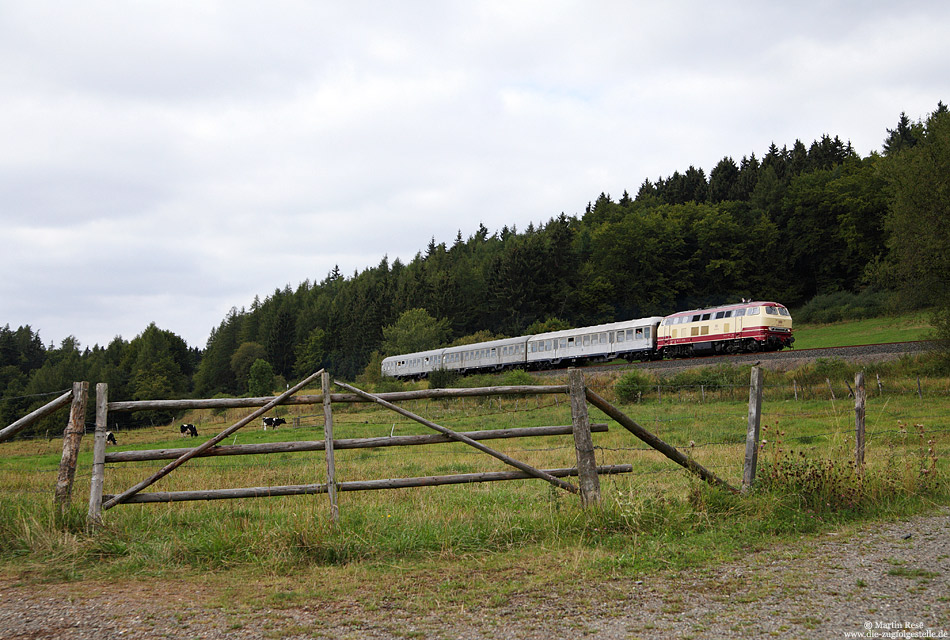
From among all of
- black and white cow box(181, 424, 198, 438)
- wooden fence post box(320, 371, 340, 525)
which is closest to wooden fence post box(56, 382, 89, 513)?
wooden fence post box(320, 371, 340, 525)

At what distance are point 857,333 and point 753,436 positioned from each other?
46.9m

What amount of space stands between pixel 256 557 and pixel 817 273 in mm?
82933

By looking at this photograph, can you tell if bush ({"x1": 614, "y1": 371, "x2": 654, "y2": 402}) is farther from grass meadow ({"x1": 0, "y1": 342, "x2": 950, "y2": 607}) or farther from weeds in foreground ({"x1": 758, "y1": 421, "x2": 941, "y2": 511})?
weeds in foreground ({"x1": 758, "y1": 421, "x2": 941, "y2": 511})

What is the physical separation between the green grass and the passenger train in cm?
617

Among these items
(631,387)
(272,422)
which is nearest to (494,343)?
(272,422)

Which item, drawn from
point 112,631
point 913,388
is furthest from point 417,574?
point 913,388

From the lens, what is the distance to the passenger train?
3597cm

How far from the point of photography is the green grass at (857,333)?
40.6 m

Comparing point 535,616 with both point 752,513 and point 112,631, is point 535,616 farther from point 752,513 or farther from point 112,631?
point 752,513

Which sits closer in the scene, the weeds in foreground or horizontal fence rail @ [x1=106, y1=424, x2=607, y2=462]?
horizontal fence rail @ [x1=106, y1=424, x2=607, y2=462]

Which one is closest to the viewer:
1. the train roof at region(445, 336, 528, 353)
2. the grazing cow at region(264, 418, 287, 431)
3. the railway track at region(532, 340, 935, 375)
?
the railway track at region(532, 340, 935, 375)

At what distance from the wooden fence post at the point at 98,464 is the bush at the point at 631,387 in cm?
2364

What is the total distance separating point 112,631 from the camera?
13.6 feet

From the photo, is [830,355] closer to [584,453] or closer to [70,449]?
[584,453]
